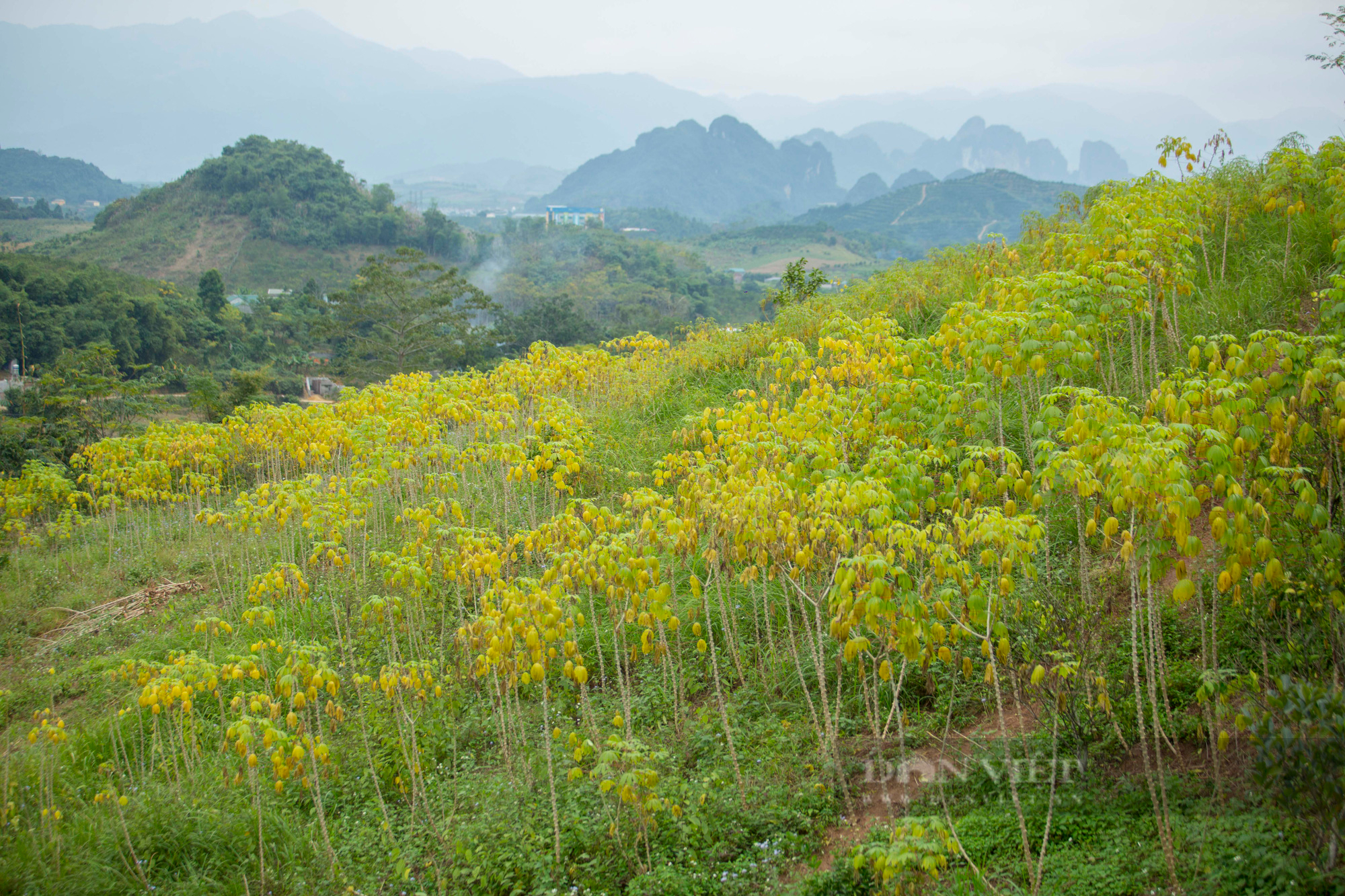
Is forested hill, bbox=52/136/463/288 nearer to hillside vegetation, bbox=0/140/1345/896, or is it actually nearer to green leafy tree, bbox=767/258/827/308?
green leafy tree, bbox=767/258/827/308

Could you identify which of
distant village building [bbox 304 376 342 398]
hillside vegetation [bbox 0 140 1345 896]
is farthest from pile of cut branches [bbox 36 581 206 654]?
distant village building [bbox 304 376 342 398]

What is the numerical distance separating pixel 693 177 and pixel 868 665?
195 meters

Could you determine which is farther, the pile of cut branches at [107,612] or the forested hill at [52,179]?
the forested hill at [52,179]

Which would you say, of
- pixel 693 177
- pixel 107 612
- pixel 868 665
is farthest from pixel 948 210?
pixel 868 665

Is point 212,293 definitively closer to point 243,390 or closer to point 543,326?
point 543,326

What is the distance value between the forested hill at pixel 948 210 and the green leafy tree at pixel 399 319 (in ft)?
224

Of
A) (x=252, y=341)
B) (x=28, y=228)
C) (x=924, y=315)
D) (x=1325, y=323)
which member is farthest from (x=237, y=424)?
(x=28, y=228)

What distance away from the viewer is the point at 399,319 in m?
37.1

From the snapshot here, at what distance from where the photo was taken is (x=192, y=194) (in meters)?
66.3

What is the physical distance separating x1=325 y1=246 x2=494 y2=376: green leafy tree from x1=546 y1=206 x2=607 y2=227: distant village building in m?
47.1

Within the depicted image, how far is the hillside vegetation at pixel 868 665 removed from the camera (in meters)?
2.85

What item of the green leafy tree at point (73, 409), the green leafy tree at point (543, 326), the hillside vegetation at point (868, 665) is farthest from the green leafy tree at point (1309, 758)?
the green leafy tree at point (543, 326)

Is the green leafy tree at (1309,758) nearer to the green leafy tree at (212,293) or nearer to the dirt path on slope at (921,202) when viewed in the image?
the green leafy tree at (212,293)

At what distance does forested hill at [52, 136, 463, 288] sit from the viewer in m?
59.8
